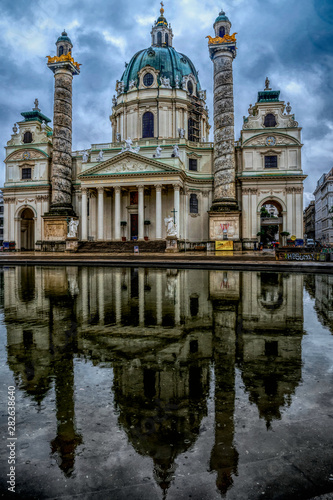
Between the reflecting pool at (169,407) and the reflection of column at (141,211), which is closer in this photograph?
the reflecting pool at (169,407)

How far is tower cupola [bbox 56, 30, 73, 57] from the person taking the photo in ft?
141

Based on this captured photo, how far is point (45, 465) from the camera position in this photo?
245 cm

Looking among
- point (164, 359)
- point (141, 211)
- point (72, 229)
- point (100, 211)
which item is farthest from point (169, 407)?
point (100, 211)

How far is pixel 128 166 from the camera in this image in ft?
133

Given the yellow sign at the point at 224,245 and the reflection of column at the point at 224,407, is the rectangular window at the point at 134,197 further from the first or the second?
the reflection of column at the point at 224,407

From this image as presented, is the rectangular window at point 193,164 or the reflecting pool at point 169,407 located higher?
the rectangular window at point 193,164

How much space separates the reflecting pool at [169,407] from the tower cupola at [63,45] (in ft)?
151

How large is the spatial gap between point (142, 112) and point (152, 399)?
51.3 m

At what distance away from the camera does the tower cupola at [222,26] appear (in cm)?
3872

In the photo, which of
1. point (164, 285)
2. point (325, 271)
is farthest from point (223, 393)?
point (325, 271)

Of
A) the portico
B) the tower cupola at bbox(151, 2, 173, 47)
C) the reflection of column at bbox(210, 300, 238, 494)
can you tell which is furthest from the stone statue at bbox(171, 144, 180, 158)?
the reflection of column at bbox(210, 300, 238, 494)

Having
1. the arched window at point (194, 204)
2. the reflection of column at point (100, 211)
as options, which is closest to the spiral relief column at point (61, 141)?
the reflection of column at point (100, 211)

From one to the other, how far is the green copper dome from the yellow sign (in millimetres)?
28255

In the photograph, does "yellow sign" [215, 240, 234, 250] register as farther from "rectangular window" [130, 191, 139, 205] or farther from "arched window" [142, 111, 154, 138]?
"arched window" [142, 111, 154, 138]
